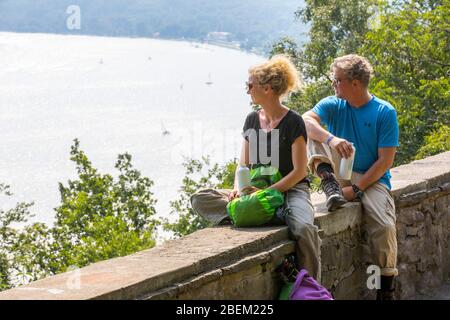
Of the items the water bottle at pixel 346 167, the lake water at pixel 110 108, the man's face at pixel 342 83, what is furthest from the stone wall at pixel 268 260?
the lake water at pixel 110 108

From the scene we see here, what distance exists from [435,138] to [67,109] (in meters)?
67.7

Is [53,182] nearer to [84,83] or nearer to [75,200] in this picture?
[75,200]

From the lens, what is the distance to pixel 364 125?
14.9 feet

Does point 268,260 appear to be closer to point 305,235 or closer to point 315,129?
point 305,235

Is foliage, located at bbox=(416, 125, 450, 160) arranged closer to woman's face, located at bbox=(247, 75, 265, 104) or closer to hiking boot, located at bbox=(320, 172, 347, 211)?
hiking boot, located at bbox=(320, 172, 347, 211)

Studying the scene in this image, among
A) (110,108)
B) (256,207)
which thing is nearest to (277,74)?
(256,207)

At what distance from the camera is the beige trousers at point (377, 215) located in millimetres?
4508

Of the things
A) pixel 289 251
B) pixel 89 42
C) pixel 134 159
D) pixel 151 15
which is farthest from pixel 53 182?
pixel 89 42

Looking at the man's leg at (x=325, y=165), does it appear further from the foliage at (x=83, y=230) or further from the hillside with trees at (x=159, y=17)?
the hillside with trees at (x=159, y=17)

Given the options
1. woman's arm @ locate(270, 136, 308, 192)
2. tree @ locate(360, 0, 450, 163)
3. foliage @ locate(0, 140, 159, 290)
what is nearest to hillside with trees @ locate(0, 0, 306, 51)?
foliage @ locate(0, 140, 159, 290)

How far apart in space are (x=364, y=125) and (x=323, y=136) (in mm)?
248

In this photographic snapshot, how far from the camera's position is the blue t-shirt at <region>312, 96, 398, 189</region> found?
4.48 m

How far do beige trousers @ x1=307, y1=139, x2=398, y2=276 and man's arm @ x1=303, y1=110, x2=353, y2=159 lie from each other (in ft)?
0.20
